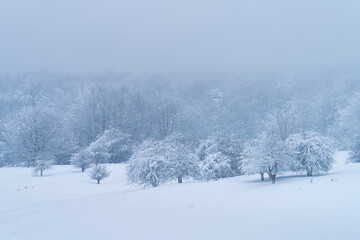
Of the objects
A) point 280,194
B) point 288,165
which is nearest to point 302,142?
point 288,165

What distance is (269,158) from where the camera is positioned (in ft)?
65.0

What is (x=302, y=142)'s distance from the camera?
22.3m

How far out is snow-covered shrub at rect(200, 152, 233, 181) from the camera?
965 inches

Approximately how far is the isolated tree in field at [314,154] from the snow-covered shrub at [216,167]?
5.25m

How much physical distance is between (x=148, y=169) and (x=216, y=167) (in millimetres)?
5225

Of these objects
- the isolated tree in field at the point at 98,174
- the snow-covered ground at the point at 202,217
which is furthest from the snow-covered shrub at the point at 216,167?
the isolated tree in field at the point at 98,174

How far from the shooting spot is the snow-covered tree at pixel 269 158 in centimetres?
1991

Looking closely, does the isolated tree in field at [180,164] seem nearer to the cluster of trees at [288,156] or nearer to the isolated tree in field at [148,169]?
the isolated tree in field at [148,169]

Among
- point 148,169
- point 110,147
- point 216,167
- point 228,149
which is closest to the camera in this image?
point 216,167

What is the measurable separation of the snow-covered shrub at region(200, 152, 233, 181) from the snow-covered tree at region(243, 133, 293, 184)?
3.37 meters

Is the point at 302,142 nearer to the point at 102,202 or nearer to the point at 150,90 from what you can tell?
the point at 102,202

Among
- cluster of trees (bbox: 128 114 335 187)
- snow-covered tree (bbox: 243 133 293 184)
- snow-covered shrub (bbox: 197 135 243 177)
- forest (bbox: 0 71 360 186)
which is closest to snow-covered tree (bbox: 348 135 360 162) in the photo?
forest (bbox: 0 71 360 186)

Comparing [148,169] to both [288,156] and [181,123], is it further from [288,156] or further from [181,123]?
[181,123]

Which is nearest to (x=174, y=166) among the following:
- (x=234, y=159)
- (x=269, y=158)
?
(x=234, y=159)
